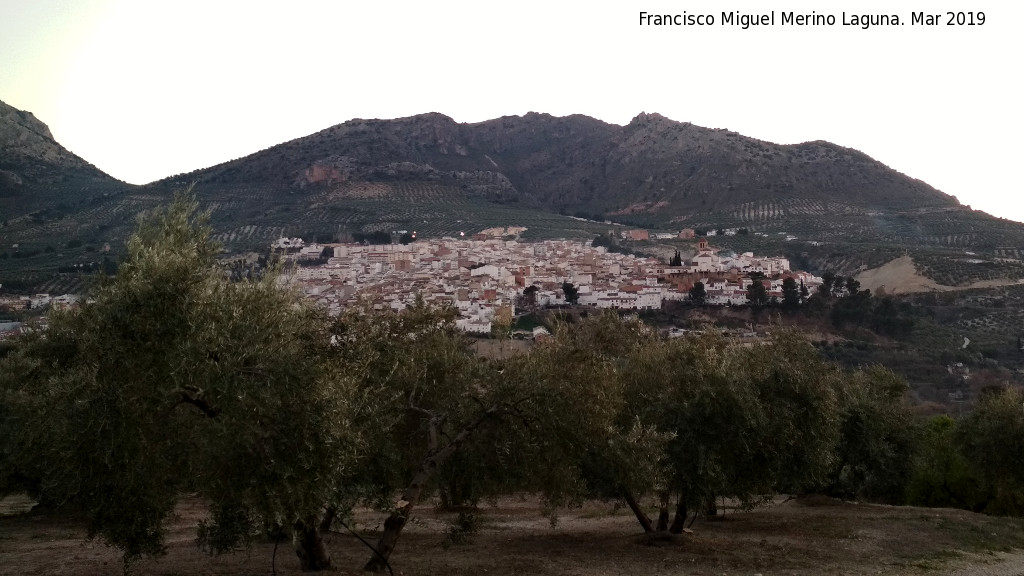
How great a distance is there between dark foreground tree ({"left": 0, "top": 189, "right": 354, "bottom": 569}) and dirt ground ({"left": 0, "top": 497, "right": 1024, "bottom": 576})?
3.21 metres

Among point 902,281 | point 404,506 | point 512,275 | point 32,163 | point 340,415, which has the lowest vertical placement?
point 404,506

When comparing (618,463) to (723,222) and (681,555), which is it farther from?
(723,222)

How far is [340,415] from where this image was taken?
10500 millimetres

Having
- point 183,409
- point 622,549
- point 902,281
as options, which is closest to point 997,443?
point 622,549

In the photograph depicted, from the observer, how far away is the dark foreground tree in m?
9.83

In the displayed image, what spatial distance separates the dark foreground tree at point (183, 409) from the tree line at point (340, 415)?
0.03 m

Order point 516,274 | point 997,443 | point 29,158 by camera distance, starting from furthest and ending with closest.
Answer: point 29,158 < point 516,274 < point 997,443

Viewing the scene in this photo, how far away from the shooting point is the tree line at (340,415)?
9.94 meters

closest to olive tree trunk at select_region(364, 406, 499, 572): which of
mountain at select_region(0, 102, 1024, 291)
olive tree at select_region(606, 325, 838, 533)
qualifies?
olive tree at select_region(606, 325, 838, 533)

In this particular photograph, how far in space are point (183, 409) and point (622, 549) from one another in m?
10.0

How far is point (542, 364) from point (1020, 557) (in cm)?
1214

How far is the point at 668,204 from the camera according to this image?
150000 mm

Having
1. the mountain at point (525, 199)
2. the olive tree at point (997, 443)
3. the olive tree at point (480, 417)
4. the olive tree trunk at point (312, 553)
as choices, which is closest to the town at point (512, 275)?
the mountain at point (525, 199)

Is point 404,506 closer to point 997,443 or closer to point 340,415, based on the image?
point 340,415
